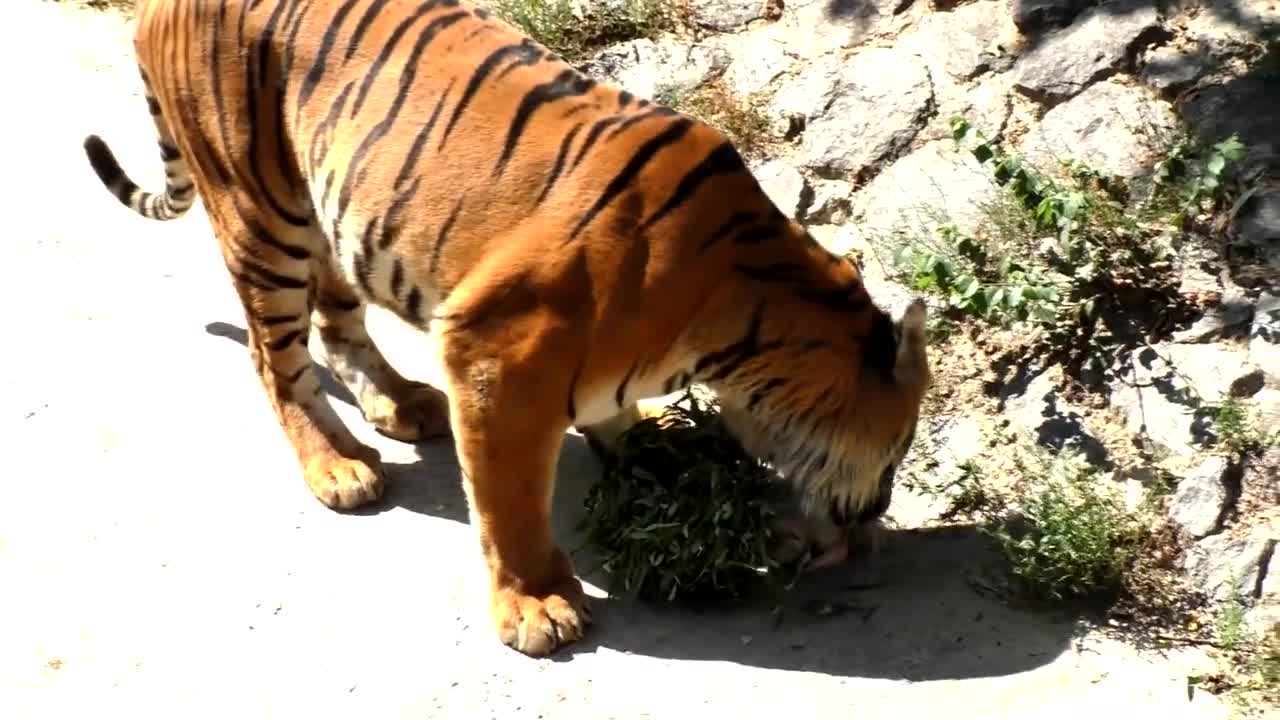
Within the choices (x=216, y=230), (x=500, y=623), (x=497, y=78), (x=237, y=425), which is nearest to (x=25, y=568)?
(x=237, y=425)

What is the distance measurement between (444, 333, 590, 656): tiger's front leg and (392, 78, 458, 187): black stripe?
18.5 inches

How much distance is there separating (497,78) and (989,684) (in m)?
2.07

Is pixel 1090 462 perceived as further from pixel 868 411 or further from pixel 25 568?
pixel 25 568

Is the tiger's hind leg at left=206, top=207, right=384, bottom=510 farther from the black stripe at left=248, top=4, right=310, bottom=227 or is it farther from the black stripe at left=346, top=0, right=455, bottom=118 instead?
the black stripe at left=346, top=0, right=455, bottom=118

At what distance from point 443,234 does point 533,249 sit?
31 centimetres

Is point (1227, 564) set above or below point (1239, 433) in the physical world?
below

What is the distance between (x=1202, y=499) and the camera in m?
4.21

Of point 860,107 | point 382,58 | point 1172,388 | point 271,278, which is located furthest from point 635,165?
point 860,107

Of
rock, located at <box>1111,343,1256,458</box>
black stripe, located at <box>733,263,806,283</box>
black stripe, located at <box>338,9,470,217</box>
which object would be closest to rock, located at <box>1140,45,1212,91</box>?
rock, located at <box>1111,343,1256,458</box>

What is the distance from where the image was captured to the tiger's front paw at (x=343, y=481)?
468 cm

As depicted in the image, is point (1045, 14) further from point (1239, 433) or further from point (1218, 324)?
point (1239, 433)

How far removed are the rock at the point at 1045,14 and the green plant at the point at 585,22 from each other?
1608mm

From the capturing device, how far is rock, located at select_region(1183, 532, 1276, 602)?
405 centimetres

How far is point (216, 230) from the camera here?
468cm
